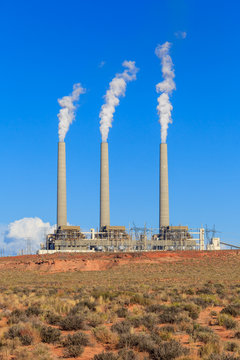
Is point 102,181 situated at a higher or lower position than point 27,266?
higher

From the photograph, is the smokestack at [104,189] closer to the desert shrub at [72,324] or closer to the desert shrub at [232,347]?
the desert shrub at [72,324]

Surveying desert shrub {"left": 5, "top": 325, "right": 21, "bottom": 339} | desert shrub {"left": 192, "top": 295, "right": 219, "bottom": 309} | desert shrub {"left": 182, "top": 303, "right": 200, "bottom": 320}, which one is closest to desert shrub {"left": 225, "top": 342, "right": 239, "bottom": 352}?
desert shrub {"left": 182, "top": 303, "right": 200, "bottom": 320}

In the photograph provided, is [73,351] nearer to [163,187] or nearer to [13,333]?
[13,333]

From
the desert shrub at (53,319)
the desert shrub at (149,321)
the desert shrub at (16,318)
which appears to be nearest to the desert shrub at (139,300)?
the desert shrub at (149,321)

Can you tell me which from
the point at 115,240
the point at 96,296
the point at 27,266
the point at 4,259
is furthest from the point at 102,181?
the point at 96,296

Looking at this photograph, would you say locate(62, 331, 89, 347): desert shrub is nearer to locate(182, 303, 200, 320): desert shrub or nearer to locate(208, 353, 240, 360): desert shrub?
locate(208, 353, 240, 360): desert shrub

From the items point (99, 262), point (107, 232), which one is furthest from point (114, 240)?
point (99, 262)

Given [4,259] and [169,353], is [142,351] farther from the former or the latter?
[4,259]
